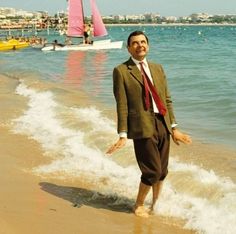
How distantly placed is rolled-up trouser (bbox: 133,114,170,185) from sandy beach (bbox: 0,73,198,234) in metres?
0.41

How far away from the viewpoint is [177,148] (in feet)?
24.1

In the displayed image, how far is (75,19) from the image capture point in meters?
40.5

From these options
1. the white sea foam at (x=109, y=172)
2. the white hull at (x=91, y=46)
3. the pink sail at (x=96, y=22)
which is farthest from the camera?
the pink sail at (x=96, y=22)

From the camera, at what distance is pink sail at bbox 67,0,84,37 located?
40.2 m

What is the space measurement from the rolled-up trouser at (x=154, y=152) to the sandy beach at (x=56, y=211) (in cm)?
41

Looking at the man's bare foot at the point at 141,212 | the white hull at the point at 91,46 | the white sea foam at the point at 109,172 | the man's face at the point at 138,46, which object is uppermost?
the man's face at the point at 138,46

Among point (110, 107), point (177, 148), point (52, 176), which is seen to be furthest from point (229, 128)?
point (52, 176)

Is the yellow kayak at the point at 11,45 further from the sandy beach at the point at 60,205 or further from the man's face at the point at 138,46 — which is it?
the man's face at the point at 138,46

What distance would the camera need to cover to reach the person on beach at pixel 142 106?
4.36 meters

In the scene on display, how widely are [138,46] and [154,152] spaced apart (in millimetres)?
876

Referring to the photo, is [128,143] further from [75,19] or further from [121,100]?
[75,19]

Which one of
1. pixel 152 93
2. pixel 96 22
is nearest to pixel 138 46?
pixel 152 93

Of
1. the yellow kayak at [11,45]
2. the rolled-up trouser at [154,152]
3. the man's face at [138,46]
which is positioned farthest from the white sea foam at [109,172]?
the yellow kayak at [11,45]

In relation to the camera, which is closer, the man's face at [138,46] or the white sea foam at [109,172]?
the man's face at [138,46]
